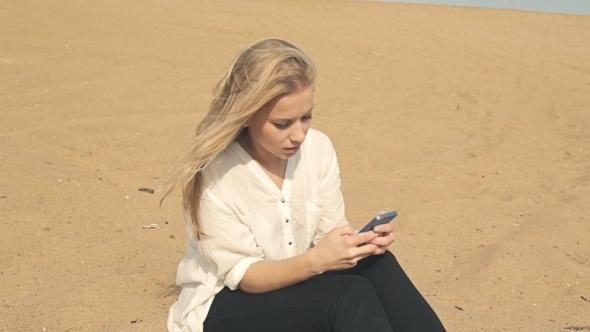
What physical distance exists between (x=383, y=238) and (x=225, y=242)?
57 cm

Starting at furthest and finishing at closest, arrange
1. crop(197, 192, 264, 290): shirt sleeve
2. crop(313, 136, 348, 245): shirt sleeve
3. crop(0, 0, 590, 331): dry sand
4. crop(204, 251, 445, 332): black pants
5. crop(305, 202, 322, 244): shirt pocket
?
crop(0, 0, 590, 331): dry sand, crop(313, 136, 348, 245): shirt sleeve, crop(305, 202, 322, 244): shirt pocket, crop(197, 192, 264, 290): shirt sleeve, crop(204, 251, 445, 332): black pants

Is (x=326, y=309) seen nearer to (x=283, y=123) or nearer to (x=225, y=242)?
(x=225, y=242)

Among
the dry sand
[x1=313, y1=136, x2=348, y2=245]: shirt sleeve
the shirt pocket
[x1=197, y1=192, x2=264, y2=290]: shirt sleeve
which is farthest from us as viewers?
the dry sand

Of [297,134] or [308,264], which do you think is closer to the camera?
[308,264]

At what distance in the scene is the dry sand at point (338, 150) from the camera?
3.46 meters

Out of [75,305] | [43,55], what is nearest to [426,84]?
[43,55]

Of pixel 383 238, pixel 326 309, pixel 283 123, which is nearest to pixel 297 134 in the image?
pixel 283 123

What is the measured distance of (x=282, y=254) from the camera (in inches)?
104

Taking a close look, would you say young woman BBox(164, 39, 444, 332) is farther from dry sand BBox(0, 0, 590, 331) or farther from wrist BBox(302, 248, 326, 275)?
dry sand BBox(0, 0, 590, 331)

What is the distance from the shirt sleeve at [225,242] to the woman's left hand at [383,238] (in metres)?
0.42

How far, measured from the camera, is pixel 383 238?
8.31 ft

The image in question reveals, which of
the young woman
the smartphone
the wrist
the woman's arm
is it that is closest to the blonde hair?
the young woman

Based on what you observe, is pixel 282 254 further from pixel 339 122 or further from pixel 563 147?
pixel 563 147

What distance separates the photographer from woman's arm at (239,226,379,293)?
7.77 ft
